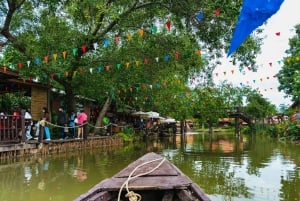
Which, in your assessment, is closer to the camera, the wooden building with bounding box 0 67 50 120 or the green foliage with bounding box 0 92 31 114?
the wooden building with bounding box 0 67 50 120

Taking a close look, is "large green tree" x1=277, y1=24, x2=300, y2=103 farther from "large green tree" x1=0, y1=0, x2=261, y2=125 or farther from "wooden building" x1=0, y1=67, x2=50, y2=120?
"wooden building" x1=0, y1=67, x2=50, y2=120

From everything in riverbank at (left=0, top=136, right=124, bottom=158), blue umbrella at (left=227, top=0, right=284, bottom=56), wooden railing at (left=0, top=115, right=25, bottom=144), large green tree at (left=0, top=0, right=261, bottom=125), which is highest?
large green tree at (left=0, top=0, right=261, bottom=125)

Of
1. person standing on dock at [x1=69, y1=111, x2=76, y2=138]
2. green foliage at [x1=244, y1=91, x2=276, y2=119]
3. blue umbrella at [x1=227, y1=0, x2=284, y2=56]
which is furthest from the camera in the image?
green foliage at [x1=244, y1=91, x2=276, y2=119]

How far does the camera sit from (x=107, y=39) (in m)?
15.3

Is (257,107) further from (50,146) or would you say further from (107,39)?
(50,146)

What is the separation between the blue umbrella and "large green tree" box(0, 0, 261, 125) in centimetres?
931

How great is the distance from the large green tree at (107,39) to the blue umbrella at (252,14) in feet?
30.6

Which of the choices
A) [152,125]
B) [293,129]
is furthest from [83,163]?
[152,125]

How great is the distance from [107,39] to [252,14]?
41.8 feet

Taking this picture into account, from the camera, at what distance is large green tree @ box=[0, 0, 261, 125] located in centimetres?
1312

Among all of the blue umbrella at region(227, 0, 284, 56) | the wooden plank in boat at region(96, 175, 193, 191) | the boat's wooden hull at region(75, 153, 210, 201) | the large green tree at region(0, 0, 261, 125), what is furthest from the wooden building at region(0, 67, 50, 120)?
the blue umbrella at region(227, 0, 284, 56)

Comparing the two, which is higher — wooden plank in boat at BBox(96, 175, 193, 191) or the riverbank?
wooden plank in boat at BBox(96, 175, 193, 191)

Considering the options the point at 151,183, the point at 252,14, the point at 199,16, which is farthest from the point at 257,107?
the point at 252,14

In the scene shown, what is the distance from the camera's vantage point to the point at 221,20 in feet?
40.5
